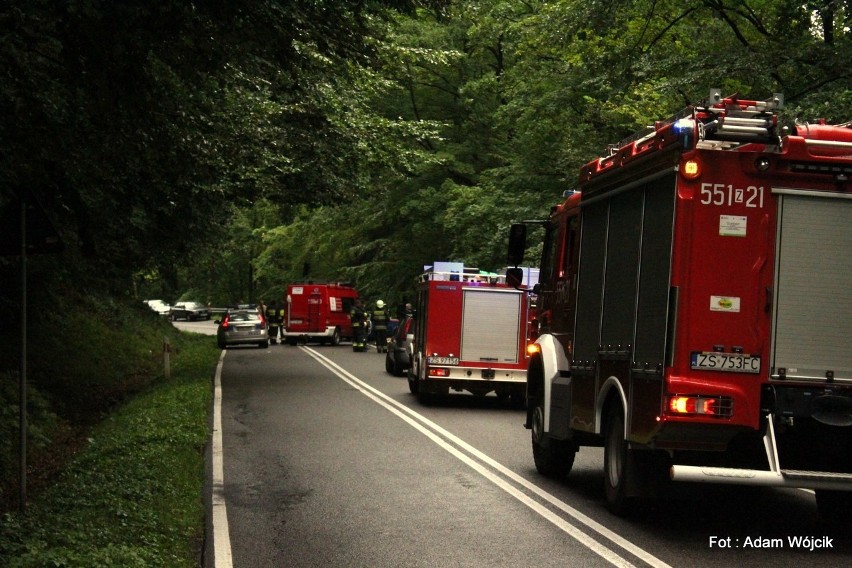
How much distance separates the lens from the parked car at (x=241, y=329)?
4394cm

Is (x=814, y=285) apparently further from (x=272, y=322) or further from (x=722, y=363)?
(x=272, y=322)

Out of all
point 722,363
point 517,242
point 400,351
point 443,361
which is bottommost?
point 400,351

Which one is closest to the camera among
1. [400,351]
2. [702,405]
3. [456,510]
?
[702,405]

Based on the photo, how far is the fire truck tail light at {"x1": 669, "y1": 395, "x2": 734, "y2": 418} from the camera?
8.48m

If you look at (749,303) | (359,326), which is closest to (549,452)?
(749,303)

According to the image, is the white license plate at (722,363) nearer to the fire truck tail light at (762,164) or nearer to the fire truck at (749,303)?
the fire truck at (749,303)

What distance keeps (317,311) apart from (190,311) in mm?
48859

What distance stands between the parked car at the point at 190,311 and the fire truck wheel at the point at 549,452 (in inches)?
3225

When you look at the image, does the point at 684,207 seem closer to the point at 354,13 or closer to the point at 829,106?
the point at 354,13

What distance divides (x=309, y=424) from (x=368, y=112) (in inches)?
407

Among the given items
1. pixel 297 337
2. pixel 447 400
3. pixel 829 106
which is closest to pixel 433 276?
pixel 447 400

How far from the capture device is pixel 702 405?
8.48 meters

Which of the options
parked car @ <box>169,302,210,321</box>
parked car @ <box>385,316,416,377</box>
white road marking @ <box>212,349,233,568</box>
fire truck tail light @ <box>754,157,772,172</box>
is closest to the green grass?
white road marking @ <box>212,349,233,568</box>

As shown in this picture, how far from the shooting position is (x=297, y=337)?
4866 cm
